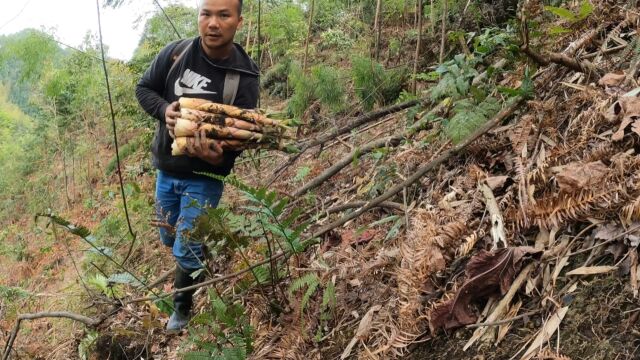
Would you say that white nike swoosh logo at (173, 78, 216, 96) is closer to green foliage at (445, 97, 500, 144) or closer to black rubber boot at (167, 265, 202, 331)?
black rubber boot at (167, 265, 202, 331)

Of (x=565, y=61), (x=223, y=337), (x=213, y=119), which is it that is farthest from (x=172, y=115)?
(x=565, y=61)

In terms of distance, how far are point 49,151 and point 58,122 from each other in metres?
2.49

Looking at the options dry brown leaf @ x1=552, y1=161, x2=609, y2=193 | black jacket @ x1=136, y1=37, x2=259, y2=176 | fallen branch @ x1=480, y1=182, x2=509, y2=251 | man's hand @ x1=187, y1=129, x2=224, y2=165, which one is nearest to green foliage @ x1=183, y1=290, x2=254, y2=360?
man's hand @ x1=187, y1=129, x2=224, y2=165

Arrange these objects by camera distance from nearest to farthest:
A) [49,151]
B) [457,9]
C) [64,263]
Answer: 1. [457,9]
2. [64,263]
3. [49,151]

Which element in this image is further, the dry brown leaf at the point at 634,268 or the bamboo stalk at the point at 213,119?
the bamboo stalk at the point at 213,119

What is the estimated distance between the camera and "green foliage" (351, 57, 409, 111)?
511 cm

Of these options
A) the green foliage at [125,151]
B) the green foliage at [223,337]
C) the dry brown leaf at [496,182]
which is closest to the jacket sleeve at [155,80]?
the green foliage at [223,337]

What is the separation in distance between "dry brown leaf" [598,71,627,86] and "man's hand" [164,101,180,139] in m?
2.02

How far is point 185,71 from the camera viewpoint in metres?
3.07

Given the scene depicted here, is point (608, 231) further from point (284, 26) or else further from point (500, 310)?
point (284, 26)

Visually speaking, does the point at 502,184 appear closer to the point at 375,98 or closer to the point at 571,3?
the point at 571,3

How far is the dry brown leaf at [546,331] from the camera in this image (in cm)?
143

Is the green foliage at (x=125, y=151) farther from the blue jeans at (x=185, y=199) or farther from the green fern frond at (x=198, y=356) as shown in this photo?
the green fern frond at (x=198, y=356)

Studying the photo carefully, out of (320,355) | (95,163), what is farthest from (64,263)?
(320,355)
